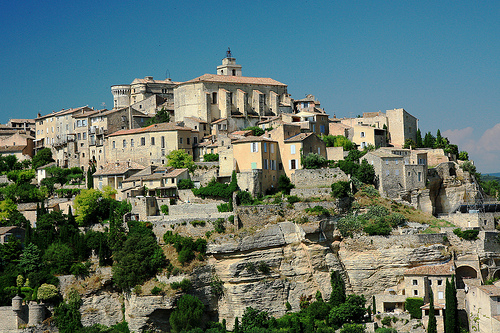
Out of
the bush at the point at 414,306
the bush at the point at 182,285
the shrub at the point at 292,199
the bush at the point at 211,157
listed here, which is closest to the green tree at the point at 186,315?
the bush at the point at 182,285

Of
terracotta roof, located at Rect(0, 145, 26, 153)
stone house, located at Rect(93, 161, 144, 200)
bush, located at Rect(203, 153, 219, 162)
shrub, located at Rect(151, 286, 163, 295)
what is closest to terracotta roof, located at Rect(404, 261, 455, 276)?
shrub, located at Rect(151, 286, 163, 295)

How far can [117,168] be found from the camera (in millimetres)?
66812

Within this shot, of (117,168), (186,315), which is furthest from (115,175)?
(186,315)

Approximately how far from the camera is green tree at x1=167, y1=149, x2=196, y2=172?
213 feet

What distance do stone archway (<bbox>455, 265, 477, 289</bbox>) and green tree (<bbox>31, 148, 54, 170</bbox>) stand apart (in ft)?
151

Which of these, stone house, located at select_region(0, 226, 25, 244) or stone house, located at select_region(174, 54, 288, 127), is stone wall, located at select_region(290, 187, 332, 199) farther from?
stone house, located at select_region(0, 226, 25, 244)

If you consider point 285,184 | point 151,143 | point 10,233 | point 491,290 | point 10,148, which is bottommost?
point 491,290

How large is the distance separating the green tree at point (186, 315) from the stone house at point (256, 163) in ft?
39.7

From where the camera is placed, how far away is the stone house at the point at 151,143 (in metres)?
68.4

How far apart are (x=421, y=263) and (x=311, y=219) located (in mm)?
9218

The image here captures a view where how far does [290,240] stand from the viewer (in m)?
55.2

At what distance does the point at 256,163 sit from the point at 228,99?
685 inches

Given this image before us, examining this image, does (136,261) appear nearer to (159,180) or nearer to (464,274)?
(159,180)

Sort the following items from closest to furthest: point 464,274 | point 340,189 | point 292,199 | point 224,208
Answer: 1. point 464,274
2. point 292,199
3. point 340,189
4. point 224,208
